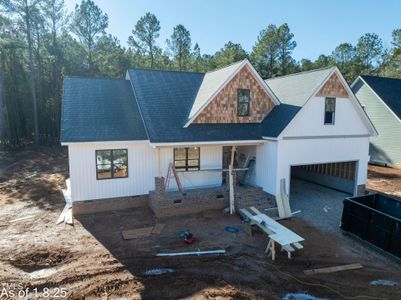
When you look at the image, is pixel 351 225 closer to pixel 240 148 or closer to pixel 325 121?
pixel 325 121

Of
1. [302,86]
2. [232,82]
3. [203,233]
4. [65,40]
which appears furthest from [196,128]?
[65,40]

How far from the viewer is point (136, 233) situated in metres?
10.7

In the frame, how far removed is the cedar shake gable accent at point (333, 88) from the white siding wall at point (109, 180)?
887cm

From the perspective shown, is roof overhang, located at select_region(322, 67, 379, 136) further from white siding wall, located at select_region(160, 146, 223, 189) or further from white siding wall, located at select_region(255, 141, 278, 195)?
white siding wall, located at select_region(160, 146, 223, 189)

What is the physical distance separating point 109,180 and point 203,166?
15.3 ft

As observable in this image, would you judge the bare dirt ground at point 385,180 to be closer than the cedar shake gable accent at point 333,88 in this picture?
No

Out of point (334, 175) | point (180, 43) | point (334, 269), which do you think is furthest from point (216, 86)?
point (180, 43)

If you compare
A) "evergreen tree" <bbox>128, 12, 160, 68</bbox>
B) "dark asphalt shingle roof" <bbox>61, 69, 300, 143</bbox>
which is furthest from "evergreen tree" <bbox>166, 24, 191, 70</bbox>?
"dark asphalt shingle roof" <bbox>61, 69, 300, 143</bbox>

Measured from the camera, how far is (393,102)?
25.2 meters

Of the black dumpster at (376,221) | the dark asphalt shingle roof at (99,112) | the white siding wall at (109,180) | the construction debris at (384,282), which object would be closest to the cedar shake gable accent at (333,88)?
the black dumpster at (376,221)

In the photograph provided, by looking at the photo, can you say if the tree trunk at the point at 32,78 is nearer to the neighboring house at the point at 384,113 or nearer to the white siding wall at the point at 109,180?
the white siding wall at the point at 109,180

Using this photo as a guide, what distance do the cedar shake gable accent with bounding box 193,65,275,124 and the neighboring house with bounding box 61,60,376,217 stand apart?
0.17 ft

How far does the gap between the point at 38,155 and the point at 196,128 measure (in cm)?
2134

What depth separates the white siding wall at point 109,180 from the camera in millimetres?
12133
